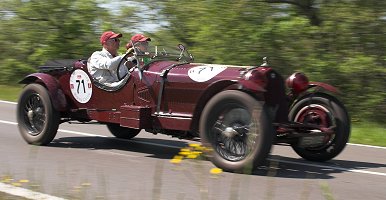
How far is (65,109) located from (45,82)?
0.48 meters

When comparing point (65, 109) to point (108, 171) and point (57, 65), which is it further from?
point (108, 171)

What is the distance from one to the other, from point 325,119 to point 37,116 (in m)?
4.11

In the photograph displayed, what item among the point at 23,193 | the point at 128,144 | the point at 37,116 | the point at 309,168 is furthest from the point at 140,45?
the point at 23,193

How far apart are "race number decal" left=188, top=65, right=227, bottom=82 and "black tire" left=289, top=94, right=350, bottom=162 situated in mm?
1214

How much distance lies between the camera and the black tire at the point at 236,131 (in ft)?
23.1

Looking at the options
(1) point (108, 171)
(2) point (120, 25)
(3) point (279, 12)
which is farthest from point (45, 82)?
(2) point (120, 25)

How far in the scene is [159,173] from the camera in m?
4.87

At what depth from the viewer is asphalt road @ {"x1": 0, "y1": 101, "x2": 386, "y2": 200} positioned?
20.3 feet

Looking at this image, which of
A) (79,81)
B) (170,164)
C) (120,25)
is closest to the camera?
(170,164)

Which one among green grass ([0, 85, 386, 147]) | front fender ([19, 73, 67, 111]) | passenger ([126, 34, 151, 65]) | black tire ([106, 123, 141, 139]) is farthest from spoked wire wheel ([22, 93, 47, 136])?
green grass ([0, 85, 386, 147])

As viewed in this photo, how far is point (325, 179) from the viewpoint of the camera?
23.5 ft

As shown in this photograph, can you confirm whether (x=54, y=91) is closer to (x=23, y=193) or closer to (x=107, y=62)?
(x=107, y=62)

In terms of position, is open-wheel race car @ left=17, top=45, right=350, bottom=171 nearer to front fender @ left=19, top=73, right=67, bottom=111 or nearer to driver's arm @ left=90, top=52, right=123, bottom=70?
front fender @ left=19, top=73, right=67, bottom=111

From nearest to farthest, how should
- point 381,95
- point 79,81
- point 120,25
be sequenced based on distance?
point 79,81, point 381,95, point 120,25
